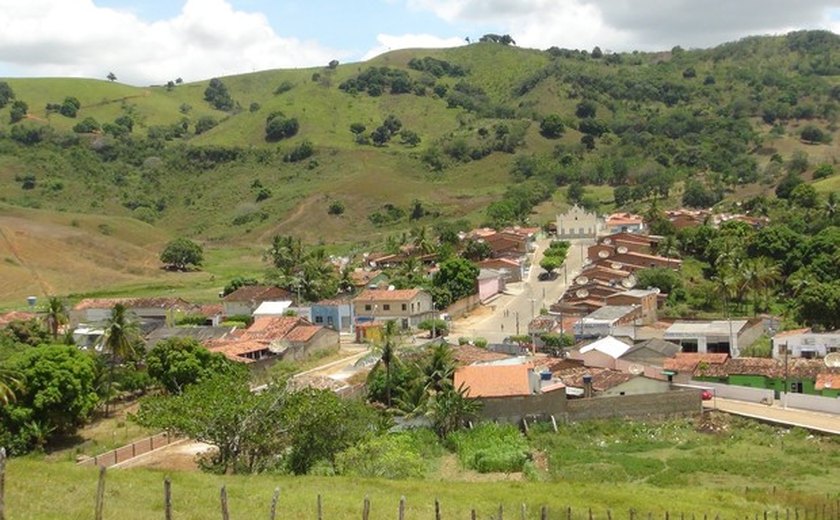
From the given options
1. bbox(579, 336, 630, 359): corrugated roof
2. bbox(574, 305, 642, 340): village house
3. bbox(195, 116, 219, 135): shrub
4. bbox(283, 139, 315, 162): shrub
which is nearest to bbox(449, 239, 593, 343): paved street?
bbox(574, 305, 642, 340): village house

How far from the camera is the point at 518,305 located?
2771 inches

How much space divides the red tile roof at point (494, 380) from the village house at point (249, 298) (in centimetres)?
3005

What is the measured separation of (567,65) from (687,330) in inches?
5870

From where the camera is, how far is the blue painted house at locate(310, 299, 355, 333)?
65.4m

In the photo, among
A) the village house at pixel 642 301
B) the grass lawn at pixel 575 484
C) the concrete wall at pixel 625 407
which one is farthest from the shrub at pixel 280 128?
the grass lawn at pixel 575 484

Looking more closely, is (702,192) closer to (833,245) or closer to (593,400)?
(833,245)

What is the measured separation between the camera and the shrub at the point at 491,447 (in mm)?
32906

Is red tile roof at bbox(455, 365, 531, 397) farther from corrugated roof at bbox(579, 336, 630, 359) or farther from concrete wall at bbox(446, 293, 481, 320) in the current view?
concrete wall at bbox(446, 293, 481, 320)

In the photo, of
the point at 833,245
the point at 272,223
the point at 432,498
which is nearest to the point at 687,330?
the point at 833,245

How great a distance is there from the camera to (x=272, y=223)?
120000 mm

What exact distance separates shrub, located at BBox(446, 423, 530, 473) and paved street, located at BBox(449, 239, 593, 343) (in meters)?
22.0

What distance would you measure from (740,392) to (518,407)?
11.3 m

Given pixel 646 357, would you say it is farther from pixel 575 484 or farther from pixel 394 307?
pixel 575 484

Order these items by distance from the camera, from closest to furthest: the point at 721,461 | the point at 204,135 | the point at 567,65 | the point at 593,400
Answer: the point at 721,461 → the point at 593,400 → the point at 204,135 → the point at 567,65
